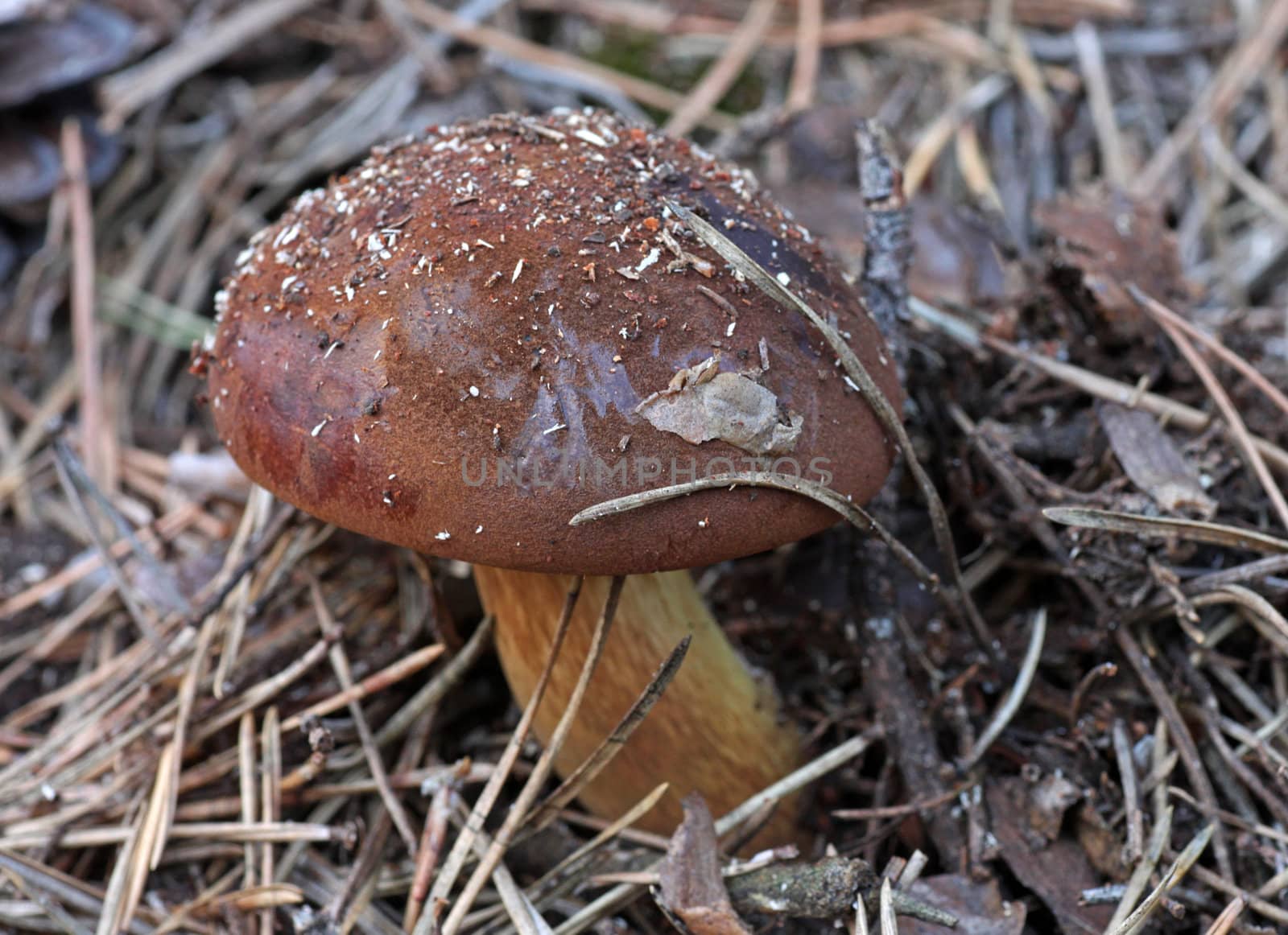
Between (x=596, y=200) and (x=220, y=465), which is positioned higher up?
(x=596, y=200)

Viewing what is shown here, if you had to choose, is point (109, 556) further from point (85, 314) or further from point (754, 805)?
point (754, 805)

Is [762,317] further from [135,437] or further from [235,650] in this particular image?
[135,437]

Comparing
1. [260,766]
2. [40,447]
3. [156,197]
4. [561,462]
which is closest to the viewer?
[561,462]

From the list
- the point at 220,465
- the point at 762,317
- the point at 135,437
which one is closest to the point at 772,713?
the point at 762,317

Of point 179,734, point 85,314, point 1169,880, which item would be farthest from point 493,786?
point 85,314

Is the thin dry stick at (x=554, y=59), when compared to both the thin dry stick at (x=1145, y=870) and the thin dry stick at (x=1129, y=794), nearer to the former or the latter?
the thin dry stick at (x=1129, y=794)

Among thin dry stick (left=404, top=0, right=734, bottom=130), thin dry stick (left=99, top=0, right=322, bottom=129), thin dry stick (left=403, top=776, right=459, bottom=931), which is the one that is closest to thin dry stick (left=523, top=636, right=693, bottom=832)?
thin dry stick (left=403, top=776, right=459, bottom=931)
